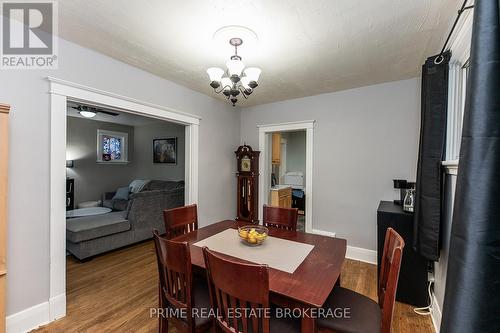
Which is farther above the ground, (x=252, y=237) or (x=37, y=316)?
(x=252, y=237)

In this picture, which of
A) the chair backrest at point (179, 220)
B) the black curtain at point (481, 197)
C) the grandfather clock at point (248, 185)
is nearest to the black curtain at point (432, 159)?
the black curtain at point (481, 197)

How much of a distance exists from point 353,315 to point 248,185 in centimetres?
281

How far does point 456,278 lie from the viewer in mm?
678

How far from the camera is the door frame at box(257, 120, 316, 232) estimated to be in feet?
11.9

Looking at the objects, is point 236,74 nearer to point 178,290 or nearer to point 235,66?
point 235,66

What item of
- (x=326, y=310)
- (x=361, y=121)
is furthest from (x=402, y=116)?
(x=326, y=310)

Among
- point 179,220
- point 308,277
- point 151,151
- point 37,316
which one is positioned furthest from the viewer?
point 151,151

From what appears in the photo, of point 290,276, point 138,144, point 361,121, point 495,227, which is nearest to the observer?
point 495,227

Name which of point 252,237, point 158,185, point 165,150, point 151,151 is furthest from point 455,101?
point 151,151

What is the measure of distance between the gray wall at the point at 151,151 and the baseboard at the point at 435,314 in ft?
16.9

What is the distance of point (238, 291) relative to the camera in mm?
1093

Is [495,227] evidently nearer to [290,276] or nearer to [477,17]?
[477,17]

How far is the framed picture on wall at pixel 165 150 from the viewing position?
598 centimetres

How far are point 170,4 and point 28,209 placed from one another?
1952mm
